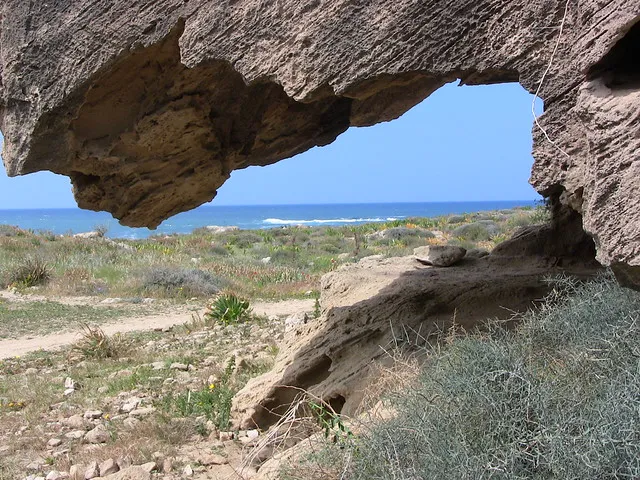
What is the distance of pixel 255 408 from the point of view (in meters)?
5.66

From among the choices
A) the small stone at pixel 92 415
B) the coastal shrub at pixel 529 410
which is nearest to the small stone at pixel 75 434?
the small stone at pixel 92 415

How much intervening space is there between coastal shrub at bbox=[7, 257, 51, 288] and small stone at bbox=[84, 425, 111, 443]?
10602 mm

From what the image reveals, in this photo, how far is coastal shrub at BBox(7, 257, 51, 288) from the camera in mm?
15578

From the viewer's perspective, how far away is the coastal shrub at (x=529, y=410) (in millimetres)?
2762

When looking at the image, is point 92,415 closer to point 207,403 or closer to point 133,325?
point 207,403

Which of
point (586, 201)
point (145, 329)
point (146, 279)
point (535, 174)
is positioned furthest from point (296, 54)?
point (146, 279)

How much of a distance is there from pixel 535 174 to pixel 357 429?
1741mm

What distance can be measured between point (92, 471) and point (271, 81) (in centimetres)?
307

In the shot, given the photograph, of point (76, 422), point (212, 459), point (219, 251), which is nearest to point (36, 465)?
point (76, 422)

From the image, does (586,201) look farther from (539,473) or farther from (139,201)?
(139,201)

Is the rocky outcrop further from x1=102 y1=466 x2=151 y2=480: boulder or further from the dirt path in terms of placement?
the dirt path

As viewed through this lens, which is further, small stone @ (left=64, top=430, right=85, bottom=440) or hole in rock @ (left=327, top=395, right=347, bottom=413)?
small stone @ (left=64, top=430, right=85, bottom=440)

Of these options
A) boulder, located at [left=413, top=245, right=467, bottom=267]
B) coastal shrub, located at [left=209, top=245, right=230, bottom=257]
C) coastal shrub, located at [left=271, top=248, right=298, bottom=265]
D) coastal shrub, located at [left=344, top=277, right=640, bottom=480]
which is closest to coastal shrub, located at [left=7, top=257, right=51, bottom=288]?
coastal shrub, located at [left=271, top=248, right=298, bottom=265]

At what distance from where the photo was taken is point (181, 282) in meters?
15.4
